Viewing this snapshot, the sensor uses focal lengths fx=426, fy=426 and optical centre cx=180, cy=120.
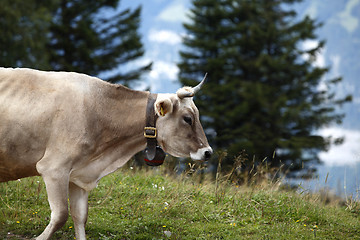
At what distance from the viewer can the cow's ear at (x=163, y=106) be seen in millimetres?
4996

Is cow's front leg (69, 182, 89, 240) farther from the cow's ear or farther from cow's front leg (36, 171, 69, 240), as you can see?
the cow's ear

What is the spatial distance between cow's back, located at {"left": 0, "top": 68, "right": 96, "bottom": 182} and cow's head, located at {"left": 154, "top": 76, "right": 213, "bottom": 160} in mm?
1027

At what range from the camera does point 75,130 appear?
188 inches

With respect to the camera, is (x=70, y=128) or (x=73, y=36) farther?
(x=73, y=36)

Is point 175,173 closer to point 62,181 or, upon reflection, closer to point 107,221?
point 107,221

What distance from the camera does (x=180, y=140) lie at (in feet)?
17.1

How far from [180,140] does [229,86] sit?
1977 centimetres

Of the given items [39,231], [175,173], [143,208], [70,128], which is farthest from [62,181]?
[175,173]

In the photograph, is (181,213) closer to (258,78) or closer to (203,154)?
(203,154)

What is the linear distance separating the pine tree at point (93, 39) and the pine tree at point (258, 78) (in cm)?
354

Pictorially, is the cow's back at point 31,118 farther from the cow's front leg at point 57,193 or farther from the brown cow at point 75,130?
the cow's front leg at point 57,193

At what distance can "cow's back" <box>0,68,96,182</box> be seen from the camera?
15.5 feet

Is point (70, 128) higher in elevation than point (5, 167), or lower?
higher

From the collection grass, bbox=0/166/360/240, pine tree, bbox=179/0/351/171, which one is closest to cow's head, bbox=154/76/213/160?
grass, bbox=0/166/360/240
